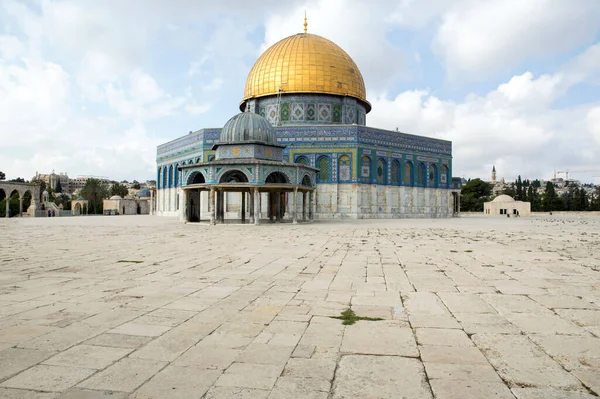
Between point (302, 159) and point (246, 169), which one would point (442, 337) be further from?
point (302, 159)

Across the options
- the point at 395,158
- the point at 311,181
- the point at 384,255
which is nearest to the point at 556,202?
the point at 395,158

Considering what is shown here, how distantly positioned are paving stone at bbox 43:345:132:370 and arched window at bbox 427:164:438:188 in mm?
37356

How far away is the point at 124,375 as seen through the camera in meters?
2.75

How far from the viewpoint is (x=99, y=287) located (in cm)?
563

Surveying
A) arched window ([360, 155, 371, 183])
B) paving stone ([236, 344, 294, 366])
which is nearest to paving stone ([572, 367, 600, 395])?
paving stone ([236, 344, 294, 366])

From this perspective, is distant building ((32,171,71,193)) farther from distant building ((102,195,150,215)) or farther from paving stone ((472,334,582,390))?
paving stone ((472,334,582,390))

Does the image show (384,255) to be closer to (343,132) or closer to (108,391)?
(108,391)

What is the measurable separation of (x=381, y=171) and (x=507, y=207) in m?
30.1

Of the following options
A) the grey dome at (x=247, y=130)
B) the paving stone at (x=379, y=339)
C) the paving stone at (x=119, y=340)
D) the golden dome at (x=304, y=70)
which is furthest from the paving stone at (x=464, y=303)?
the golden dome at (x=304, y=70)

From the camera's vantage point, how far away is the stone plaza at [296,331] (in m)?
2.64

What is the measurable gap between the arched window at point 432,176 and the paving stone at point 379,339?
118 feet

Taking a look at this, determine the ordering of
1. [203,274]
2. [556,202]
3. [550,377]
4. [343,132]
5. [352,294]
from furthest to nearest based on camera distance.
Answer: [556,202] → [343,132] → [203,274] → [352,294] → [550,377]

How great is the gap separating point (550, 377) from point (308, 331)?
175 cm

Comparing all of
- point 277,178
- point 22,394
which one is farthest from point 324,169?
point 22,394
